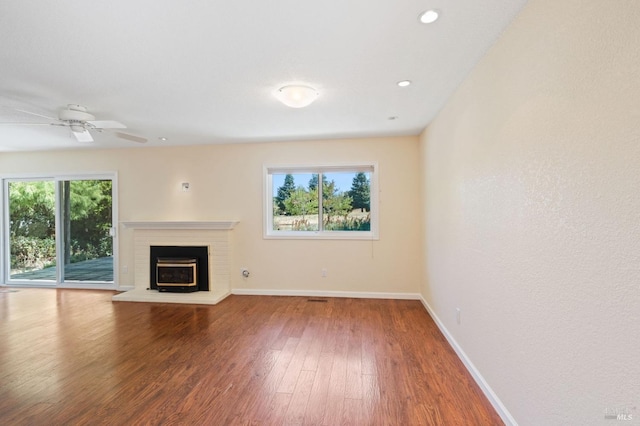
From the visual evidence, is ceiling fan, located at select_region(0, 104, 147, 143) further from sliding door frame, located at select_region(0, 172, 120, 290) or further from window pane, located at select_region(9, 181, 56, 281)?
window pane, located at select_region(9, 181, 56, 281)

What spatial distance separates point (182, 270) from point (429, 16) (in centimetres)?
444

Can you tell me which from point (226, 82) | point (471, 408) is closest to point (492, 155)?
point (471, 408)

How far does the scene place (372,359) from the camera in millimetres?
2432

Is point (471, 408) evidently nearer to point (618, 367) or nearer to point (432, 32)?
point (618, 367)

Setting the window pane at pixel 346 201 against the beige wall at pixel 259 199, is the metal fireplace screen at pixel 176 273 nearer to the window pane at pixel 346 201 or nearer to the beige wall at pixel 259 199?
the beige wall at pixel 259 199

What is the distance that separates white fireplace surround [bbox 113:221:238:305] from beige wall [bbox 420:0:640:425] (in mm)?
3521

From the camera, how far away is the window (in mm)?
4312

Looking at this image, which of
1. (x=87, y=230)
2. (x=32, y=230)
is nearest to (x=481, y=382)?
(x=87, y=230)

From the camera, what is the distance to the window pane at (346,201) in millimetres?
4340

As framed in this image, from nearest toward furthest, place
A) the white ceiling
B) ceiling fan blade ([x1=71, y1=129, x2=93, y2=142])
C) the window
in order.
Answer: the white ceiling, ceiling fan blade ([x1=71, y1=129, x2=93, y2=142]), the window

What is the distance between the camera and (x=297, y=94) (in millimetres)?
2338

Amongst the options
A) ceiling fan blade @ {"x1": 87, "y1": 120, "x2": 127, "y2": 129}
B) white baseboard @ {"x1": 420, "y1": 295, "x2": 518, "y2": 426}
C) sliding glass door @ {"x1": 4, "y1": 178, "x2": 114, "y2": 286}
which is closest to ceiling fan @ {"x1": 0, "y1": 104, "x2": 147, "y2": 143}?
ceiling fan blade @ {"x1": 87, "y1": 120, "x2": 127, "y2": 129}

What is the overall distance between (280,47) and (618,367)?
225cm

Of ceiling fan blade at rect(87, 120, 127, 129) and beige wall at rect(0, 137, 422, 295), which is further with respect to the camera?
beige wall at rect(0, 137, 422, 295)
